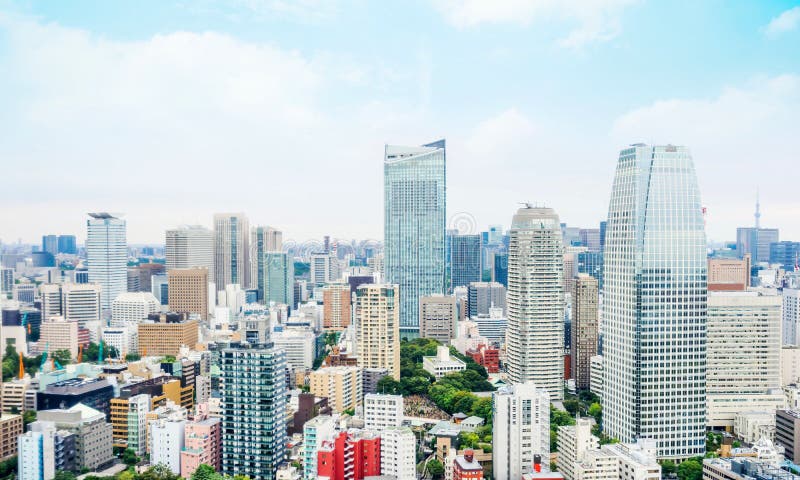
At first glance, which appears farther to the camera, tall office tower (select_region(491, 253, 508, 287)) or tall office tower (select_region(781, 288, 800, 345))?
tall office tower (select_region(491, 253, 508, 287))

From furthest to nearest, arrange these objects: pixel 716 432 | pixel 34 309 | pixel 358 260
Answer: pixel 358 260
pixel 34 309
pixel 716 432

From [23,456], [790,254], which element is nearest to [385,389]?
[23,456]

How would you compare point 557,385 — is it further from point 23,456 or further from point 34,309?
point 34,309

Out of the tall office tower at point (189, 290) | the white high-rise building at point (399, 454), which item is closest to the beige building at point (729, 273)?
the white high-rise building at point (399, 454)

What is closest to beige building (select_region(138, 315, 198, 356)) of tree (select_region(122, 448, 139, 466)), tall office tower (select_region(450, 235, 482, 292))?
tree (select_region(122, 448, 139, 466))

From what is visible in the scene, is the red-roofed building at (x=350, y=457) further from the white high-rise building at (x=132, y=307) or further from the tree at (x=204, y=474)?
the white high-rise building at (x=132, y=307)

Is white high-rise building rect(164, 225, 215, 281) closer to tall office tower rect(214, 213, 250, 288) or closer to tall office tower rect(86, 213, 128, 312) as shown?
tall office tower rect(214, 213, 250, 288)

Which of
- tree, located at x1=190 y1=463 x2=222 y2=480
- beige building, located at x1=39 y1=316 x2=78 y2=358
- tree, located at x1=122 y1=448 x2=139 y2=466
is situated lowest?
tree, located at x1=122 y1=448 x2=139 y2=466
